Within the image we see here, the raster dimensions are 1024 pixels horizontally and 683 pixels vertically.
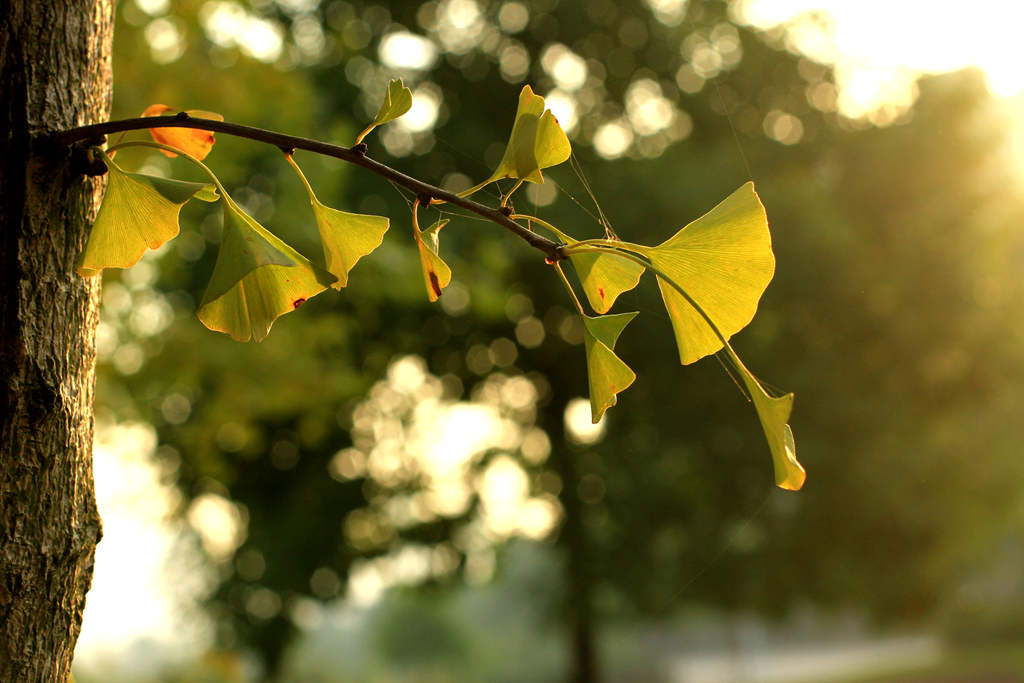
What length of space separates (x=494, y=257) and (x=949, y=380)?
14.6 ft

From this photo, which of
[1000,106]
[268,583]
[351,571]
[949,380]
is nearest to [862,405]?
[949,380]

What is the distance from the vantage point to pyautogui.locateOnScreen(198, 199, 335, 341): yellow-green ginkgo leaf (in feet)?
1.51

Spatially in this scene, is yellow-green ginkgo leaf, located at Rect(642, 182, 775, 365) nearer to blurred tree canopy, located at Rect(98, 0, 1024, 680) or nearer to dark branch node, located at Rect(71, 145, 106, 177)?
dark branch node, located at Rect(71, 145, 106, 177)

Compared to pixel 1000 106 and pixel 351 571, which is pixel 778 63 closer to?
pixel 1000 106

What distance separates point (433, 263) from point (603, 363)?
4.3 inches

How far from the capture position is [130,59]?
3.52 m

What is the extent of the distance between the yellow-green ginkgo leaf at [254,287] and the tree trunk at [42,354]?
0.10m

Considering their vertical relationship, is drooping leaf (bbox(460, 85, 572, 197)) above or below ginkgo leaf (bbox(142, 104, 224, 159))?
below

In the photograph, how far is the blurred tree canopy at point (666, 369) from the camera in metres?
5.65

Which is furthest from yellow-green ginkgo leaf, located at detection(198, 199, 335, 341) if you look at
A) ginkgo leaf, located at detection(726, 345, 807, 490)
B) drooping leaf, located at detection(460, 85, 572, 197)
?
ginkgo leaf, located at detection(726, 345, 807, 490)

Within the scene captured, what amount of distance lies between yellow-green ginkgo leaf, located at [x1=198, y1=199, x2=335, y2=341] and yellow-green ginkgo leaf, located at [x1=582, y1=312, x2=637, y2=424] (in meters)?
0.14

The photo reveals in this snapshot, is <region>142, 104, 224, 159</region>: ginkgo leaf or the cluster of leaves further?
<region>142, 104, 224, 159</region>: ginkgo leaf

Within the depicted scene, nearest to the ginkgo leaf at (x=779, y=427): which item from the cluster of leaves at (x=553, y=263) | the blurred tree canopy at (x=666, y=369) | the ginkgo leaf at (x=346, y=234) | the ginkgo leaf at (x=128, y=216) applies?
the cluster of leaves at (x=553, y=263)

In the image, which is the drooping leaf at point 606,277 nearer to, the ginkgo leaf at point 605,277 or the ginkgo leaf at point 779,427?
the ginkgo leaf at point 605,277
